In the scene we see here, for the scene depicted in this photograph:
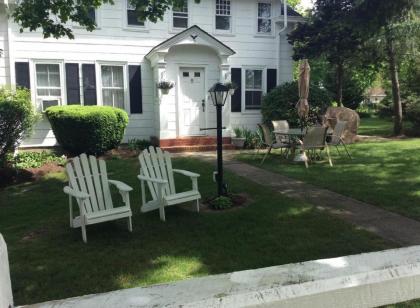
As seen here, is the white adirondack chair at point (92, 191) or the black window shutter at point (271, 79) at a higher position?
the black window shutter at point (271, 79)

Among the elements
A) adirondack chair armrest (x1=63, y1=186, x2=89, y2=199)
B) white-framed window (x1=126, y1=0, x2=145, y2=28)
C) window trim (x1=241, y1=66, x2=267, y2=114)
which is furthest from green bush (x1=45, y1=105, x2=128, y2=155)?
adirondack chair armrest (x1=63, y1=186, x2=89, y2=199)

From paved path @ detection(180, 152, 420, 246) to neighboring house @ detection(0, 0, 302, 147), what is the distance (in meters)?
4.72

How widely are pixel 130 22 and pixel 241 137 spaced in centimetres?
513

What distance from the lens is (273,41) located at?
47.6ft

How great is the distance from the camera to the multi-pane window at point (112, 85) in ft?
42.2

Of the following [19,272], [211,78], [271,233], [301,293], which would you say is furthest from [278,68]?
[301,293]

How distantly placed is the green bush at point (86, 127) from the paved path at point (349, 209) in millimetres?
4182

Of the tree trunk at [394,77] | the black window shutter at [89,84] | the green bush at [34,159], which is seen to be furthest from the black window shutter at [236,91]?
the green bush at [34,159]

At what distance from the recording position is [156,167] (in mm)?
6027

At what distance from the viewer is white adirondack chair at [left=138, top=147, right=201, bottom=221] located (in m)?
5.48

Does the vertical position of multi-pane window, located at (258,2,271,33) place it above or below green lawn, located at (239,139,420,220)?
above

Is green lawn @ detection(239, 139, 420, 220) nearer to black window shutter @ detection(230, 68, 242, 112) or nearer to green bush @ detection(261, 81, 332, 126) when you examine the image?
green bush @ detection(261, 81, 332, 126)

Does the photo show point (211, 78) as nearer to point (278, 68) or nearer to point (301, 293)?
point (278, 68)

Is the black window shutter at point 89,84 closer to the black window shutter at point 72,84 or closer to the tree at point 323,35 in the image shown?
the black window shutter at point 72,84
